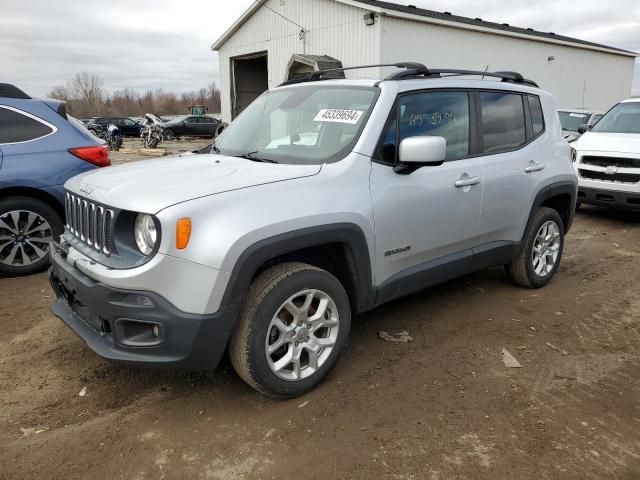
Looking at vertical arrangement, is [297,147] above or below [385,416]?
above

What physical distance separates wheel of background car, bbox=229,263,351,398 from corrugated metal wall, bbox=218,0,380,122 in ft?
40.4

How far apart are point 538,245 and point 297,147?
8.86 ft

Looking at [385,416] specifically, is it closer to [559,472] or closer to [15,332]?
[559,472]

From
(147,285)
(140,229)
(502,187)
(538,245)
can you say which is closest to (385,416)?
(147,285)

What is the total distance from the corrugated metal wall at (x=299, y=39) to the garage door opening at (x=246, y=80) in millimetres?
303

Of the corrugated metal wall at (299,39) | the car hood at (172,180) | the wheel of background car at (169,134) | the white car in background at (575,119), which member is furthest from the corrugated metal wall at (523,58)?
the wheel of background car at (169,134)

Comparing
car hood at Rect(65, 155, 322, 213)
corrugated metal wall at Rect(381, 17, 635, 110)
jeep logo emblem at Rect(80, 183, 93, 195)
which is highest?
corrugated metal wall at Rect(381, 17, 635, 110)

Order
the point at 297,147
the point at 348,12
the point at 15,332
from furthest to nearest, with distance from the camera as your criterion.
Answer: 1. the point at 348,12
2. the point at 15,332
3. the point at 297,147

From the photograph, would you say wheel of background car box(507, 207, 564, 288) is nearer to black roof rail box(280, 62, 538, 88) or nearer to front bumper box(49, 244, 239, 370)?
black roof rail box(280, 62, 538, 88)

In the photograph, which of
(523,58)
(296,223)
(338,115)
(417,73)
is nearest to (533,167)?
(417,73)

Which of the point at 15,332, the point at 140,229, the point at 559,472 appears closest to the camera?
the point at 559,472

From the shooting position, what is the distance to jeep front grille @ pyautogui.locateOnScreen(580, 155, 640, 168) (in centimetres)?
762

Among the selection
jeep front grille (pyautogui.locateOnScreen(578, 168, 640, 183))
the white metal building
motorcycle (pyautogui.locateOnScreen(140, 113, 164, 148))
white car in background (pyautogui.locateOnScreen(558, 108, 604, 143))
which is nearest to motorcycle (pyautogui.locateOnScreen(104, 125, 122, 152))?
motorcycle (pyautogui.locateOnScreen(140, 113, 164, 148))

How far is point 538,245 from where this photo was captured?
4941mm
